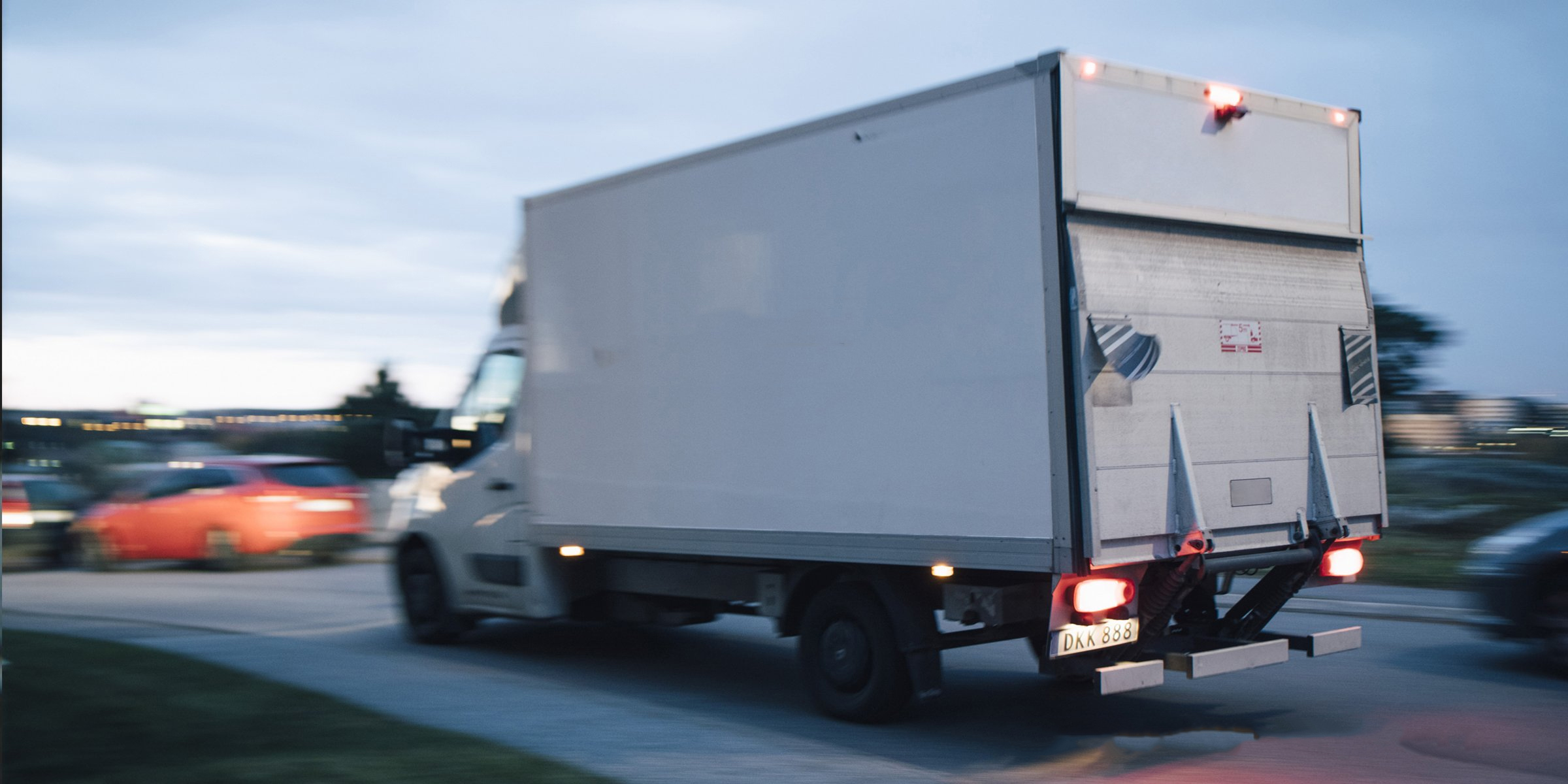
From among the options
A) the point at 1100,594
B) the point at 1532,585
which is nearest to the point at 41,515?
the point at 1100,594

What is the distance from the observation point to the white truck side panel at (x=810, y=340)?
244 inches

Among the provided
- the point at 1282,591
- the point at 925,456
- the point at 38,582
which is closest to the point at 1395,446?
the point at 1282,591

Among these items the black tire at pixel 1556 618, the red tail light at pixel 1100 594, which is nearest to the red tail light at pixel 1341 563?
the red tail light at pixel 1100 594

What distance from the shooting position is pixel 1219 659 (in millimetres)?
6473

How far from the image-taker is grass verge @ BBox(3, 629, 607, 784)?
5863 millimetres

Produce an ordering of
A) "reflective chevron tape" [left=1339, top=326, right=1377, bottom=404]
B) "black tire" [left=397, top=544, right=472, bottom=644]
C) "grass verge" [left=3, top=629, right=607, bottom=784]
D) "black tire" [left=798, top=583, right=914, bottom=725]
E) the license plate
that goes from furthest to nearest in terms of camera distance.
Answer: "black tire" [left=397, top=544, right=472, bottom=644]
"reflective chevron tape" [left=1339, top=326, right=1377, bottom=404]
"black tire" [left=798, top=583, right=914, bottom=725]
the license plate
"grass verge" [left=3, top=629, right=607, bottom=784]

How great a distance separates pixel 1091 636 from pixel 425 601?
5944 millimetres

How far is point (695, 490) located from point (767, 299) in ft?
3.98

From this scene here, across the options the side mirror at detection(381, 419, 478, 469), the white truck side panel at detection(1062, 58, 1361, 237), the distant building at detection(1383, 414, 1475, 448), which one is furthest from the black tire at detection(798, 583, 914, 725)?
the distant building at detection(1383, 414, 1475, 448)

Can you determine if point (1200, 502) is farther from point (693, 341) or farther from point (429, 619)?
point (429, 619)

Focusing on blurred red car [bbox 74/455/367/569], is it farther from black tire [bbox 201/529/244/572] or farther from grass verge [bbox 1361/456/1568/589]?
grass verge [bbox 1361/456/1568/589]

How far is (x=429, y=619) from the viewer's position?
1046 cm

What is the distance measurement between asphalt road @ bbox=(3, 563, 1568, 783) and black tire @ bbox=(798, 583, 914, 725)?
0.14 metres

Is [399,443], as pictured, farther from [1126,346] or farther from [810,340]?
[1126,346]
